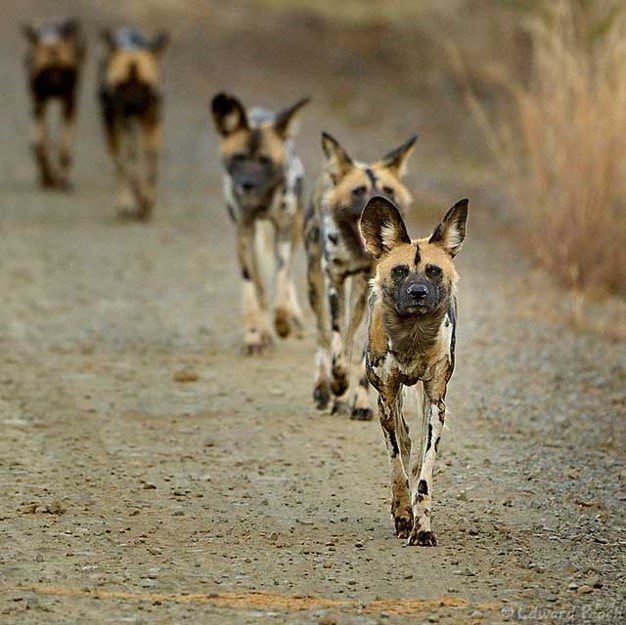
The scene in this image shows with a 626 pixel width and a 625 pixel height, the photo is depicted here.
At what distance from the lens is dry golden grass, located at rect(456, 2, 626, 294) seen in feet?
31.8

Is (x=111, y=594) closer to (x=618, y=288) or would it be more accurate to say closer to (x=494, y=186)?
(x=618, y=288)

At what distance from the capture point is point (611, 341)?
28.9 feet

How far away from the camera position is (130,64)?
12.8 m

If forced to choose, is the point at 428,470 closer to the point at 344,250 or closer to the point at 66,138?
the point at 344,250

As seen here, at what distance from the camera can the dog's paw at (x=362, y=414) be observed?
6.85 m

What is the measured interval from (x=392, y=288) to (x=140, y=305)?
4578 millimetres

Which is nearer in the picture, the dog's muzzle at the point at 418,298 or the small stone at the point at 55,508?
the dog's muzzle at the point at 418,298

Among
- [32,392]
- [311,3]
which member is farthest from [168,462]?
[311,3]

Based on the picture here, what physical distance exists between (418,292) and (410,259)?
0.47ft

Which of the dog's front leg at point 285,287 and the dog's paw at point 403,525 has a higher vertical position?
the dog's front leg at point 285,287

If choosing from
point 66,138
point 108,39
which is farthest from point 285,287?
point 66,138

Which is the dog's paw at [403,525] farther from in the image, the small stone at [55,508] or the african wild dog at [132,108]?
the african wild dog at [132,108]

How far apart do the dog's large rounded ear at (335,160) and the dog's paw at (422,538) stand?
235 centimetres

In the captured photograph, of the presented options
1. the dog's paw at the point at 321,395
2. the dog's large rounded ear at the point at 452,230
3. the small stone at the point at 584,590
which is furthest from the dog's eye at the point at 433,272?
the dog's paw at the point at 321,395
